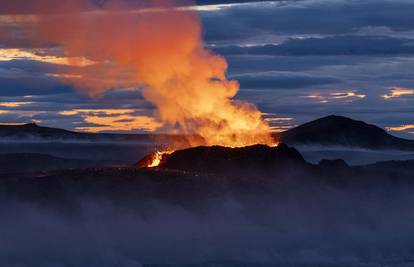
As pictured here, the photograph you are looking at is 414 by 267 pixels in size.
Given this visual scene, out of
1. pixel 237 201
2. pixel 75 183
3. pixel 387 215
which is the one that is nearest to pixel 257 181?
pixel 237 201

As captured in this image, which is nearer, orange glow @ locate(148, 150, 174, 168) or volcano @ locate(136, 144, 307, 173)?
volcano @ locate(136, 144, 307, 173)

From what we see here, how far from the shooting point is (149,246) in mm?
137625

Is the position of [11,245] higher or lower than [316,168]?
lower

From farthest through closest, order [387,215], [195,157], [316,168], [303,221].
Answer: [387,215]
[316,168]
[303,221]
[195,157]

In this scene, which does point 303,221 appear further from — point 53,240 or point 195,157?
point 53,240

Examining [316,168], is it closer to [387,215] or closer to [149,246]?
[387,215]

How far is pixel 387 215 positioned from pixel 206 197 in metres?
56.4

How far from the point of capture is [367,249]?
149625mm

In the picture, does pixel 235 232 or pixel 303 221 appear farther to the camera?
pixel 303 221

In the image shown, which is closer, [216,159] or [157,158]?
[216,159]

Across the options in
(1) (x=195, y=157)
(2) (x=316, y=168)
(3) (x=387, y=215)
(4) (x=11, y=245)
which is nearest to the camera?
(4) (x=11, y=245)

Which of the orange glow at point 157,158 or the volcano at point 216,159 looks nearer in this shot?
the volcano at point 216,159

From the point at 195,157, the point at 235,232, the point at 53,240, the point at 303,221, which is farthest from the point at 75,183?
the point at 303,221

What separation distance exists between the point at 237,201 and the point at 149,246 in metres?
17.3
